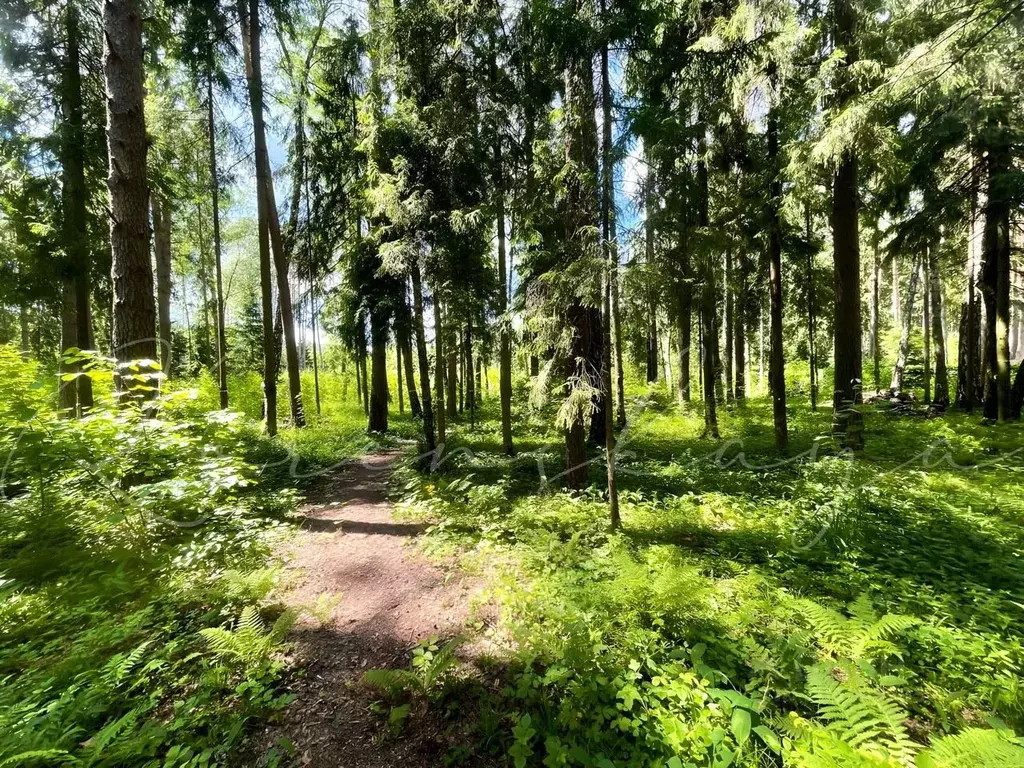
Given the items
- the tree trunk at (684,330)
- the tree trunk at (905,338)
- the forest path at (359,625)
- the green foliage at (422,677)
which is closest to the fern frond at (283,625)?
the forest path at (359,625)

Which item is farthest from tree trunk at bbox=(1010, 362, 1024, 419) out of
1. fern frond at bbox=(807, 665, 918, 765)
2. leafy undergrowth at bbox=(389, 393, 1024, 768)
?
fern frond at bbox=(807, 665, 918, 765)

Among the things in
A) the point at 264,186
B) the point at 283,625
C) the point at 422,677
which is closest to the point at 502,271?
the point at 264,186

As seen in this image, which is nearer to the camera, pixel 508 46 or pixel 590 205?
pixel 590 205

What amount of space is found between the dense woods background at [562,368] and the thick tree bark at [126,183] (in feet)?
0.16

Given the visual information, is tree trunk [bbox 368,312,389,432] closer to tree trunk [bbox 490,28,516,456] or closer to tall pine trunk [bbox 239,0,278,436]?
tall pine trunk [bbox 239,0,278,436]

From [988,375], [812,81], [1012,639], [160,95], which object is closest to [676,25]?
[812,81]

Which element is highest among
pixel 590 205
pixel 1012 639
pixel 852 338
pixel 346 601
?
pixel 590 205

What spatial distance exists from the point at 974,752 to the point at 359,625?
13.8 feet

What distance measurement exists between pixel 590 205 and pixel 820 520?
16.8ft

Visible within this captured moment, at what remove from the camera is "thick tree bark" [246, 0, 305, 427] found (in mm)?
9516

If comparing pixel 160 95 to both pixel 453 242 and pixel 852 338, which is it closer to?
pixel 453 242

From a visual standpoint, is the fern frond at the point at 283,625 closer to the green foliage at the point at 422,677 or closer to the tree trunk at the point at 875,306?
the green foliage at the point at 422,677

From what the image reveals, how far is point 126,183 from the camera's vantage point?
16.3ft

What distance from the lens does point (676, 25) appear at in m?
Answer: 7.84
